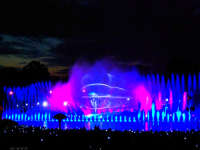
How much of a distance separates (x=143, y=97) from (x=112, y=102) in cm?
275

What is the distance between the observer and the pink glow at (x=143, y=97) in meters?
19.2

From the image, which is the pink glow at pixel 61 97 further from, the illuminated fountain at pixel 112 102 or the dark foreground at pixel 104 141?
the dark foreground at pixel 104 141

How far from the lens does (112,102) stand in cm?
1872

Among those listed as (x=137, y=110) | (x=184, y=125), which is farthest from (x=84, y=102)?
(x=184, y=125)

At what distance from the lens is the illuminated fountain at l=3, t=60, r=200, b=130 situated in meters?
17.1

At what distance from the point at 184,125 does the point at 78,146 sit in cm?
958

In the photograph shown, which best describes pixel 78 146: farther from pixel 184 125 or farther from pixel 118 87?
pixel 118 87

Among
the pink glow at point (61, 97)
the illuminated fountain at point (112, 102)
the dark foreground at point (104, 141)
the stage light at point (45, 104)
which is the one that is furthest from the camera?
the stage light at point (45, 104)

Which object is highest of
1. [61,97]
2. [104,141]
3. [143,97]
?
[61,97]

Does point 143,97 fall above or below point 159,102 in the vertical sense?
above

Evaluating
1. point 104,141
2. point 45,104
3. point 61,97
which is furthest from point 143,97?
point 104,141

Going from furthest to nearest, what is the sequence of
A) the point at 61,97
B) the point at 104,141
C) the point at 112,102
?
the point at 61,97 < the point at 112,102 < the point at 104,141

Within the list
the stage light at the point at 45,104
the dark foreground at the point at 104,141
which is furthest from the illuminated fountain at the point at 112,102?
the dark foreground at the point at 104,141

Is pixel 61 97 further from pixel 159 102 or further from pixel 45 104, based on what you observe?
pixel 159 102
